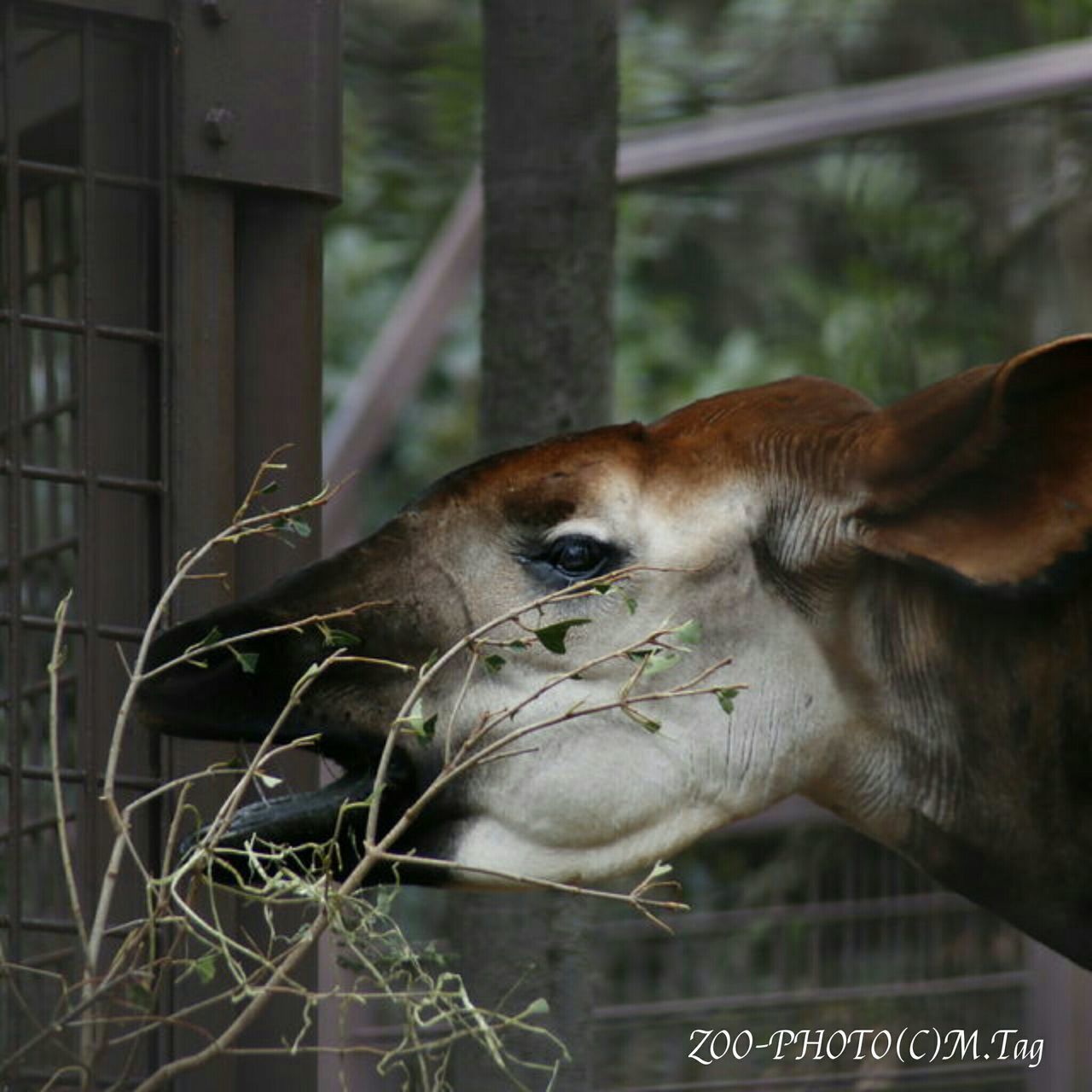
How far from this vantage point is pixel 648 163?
6.06m

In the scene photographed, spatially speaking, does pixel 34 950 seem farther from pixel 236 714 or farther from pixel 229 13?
pixel 229 13

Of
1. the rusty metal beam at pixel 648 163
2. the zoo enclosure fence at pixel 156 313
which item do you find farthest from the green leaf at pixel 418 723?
the rusty metal beam at pixel 648 163

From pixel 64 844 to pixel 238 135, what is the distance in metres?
1.06

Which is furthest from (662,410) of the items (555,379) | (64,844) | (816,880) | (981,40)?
(64,844)

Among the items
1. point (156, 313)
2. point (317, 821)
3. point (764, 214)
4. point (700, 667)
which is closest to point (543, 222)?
point (156, 313)

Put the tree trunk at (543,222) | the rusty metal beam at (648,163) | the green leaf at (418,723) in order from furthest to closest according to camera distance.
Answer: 1. the rusty metal beam at (648,163)
2. the tree trunk at (543,222)
3. the green leaf at (418,723)

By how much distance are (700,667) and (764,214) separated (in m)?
6.05

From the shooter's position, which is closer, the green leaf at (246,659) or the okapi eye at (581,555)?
the green leaf at (246,659)

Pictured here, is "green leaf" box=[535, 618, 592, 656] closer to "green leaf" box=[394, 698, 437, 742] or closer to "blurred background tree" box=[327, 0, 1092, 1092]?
"green leaf" box=[394, 698, 437, 742]

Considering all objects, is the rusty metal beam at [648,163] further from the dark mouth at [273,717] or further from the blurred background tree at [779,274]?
the dark mouth at [273,717]

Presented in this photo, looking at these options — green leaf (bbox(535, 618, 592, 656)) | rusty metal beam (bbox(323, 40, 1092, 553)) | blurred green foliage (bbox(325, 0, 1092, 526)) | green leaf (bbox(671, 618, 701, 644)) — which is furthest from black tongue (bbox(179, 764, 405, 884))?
blurred green foliage (bbox(325, 0, 1092, 526))

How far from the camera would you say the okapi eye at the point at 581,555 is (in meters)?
3.06

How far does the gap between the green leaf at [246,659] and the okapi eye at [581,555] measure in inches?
16.2

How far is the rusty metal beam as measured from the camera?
19.2ft
